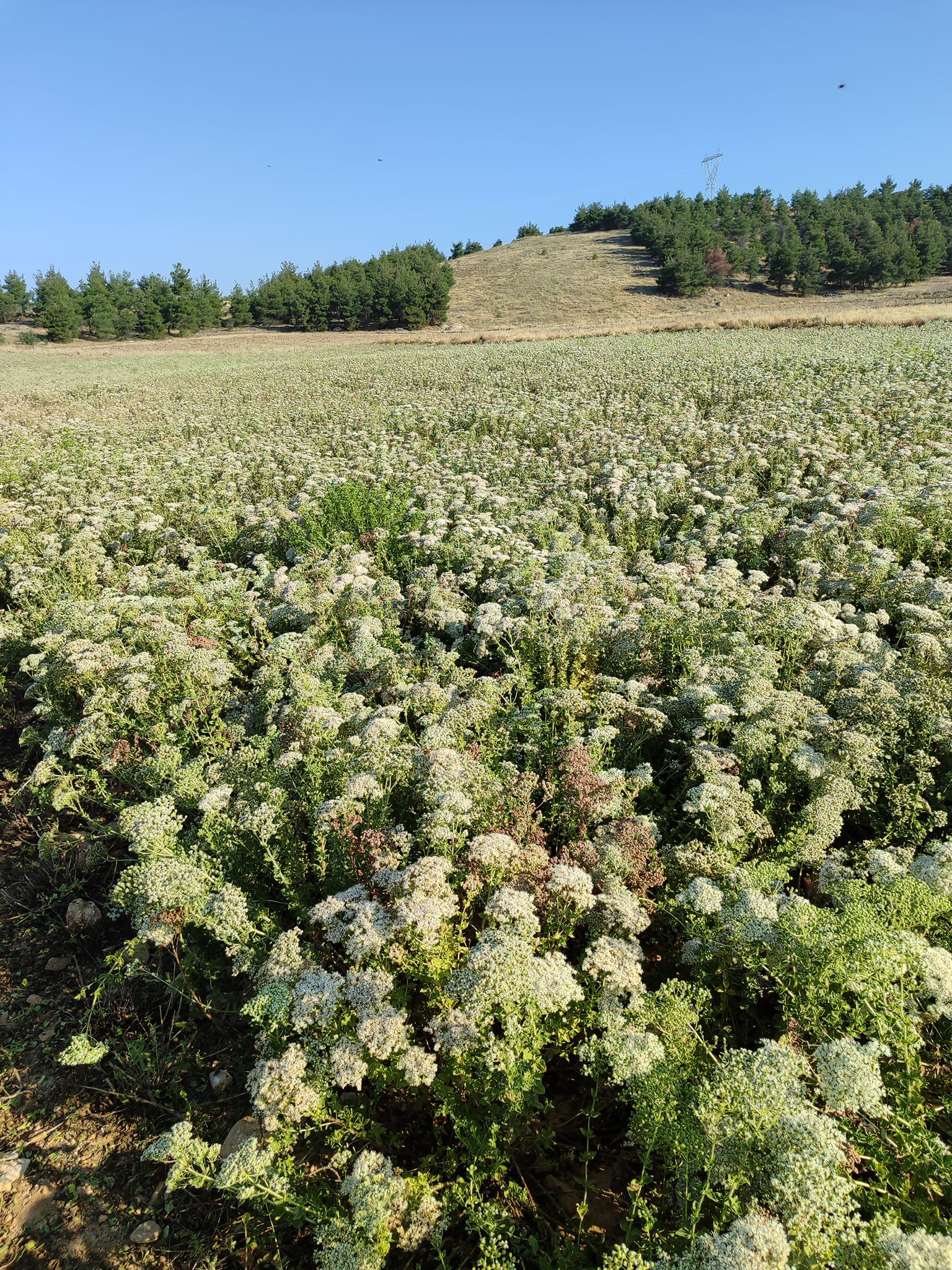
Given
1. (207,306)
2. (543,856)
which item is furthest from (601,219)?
(543,856)

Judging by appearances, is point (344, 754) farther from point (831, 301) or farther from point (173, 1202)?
point (831, 301)

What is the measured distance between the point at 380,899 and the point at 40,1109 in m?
2.69

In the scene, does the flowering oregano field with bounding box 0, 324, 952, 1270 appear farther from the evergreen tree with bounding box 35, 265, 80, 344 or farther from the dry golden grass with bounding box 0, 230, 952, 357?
the evergreen tree with bounding box 35, 265, 80, 344

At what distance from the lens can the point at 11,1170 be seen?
12.8ft

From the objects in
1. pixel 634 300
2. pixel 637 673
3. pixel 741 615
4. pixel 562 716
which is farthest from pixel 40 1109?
pixel 634 300

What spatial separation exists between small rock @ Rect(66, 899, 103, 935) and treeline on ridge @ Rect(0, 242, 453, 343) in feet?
274

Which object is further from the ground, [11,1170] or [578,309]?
[578,309]

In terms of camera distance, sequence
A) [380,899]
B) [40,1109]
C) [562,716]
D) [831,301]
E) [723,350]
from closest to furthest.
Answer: [40,1109] → [380,899] → [562,716] → [723,350] → [831,301]

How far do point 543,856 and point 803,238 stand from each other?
111 m

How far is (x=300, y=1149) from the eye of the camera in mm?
3797

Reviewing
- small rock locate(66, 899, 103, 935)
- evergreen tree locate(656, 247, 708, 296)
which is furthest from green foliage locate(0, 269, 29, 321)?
small rock locate(66, 899, 103, 935)

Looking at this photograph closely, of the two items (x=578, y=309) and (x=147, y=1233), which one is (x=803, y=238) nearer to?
(x=578, y=309)

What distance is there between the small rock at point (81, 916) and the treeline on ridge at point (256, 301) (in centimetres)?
8349

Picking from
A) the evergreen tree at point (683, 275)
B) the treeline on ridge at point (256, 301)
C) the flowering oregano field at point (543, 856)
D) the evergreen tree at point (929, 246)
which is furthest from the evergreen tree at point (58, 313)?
the evergreen tree at point (929, 246)
